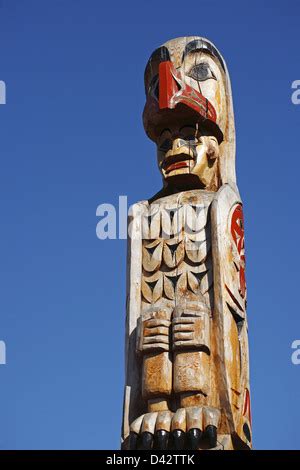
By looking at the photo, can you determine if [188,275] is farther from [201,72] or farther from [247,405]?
[201,72]

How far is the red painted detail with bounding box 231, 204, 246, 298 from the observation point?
8.54 m

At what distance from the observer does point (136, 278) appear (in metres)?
8.40

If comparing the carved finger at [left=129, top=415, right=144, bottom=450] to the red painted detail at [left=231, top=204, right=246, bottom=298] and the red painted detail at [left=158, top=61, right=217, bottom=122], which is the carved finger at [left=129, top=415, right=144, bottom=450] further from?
the red painted detail at [left=158, top=61, right=217, bottom=122]

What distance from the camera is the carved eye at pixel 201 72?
31.6 feet

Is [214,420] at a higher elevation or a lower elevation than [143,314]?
lower

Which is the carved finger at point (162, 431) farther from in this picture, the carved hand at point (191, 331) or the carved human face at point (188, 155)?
the carved human face at point (188, 155)

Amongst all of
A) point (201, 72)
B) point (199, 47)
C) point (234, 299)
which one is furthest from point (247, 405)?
point (199, 47)

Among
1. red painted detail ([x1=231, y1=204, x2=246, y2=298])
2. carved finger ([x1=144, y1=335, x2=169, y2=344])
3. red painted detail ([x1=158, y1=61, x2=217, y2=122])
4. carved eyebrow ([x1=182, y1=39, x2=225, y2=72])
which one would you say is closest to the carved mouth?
red painted detail ([x1=158, y1=61, x2=217, y2=122])

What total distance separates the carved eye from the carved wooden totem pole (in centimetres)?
1

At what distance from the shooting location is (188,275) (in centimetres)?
825

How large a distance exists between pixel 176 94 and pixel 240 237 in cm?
160

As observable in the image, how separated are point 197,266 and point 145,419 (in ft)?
5.03
